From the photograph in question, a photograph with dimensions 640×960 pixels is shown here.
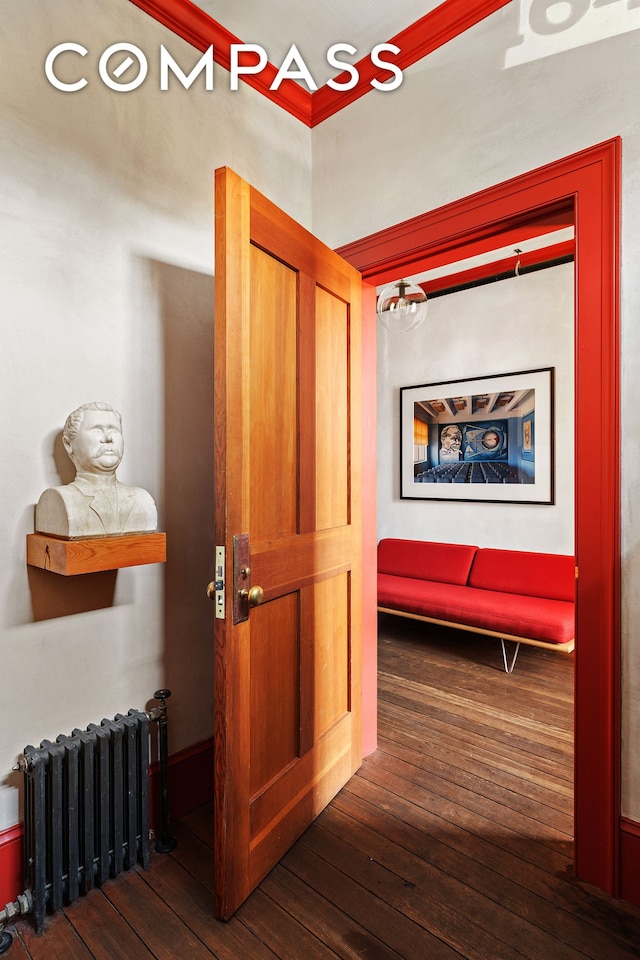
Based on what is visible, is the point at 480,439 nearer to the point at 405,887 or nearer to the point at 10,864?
the point at 405,887

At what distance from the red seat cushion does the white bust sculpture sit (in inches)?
104

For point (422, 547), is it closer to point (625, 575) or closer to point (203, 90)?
point (625, 575)

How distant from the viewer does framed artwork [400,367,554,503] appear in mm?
4105

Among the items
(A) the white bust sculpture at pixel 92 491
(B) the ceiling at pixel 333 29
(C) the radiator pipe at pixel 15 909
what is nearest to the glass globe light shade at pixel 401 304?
(B) the ceiling at pixel 333 29

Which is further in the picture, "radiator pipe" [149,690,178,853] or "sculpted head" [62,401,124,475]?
"radiator pipe" [149,690,178,853]

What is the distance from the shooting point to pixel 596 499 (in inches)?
64.5

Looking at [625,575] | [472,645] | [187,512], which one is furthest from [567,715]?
[187,512]

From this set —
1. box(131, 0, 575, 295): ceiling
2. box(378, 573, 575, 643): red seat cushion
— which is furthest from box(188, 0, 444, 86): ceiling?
box(378, 573, 575, 643): red seat cushion

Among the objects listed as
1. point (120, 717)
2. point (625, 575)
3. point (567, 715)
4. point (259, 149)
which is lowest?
point (567, 715)

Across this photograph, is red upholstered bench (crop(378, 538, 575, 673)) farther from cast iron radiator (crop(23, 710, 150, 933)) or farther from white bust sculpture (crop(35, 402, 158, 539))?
white bust sculpture (crop(35, 402, 158, 539))

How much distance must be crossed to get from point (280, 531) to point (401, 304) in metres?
2.07

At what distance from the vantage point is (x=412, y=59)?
2098 mm

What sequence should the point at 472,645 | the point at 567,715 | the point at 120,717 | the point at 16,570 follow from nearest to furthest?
the point at 16,570
the point at 120,717
the point at 567,715
the point at 472,645

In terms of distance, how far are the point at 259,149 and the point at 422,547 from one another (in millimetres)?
3265
